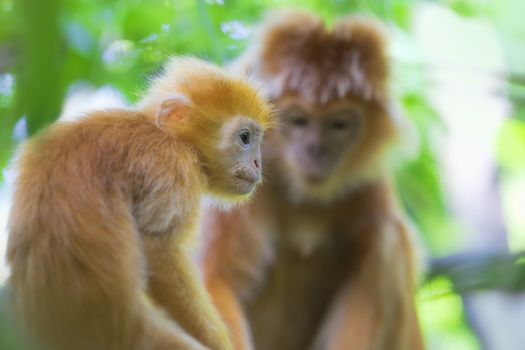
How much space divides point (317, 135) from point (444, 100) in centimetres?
130

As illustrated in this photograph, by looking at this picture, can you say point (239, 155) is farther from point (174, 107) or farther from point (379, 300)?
point (379, 300)

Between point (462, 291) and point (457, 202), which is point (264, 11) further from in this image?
point (462, 291)

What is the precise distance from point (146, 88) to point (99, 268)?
0.77m

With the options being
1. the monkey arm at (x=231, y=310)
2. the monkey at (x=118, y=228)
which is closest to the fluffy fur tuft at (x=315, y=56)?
the monkey arm at (x=231, y=310)

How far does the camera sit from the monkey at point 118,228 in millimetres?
1586

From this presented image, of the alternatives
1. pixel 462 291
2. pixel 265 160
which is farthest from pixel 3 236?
pixel 265 160

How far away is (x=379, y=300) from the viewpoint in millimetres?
3354

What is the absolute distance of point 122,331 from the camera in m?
1.61

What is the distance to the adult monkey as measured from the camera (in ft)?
10.9

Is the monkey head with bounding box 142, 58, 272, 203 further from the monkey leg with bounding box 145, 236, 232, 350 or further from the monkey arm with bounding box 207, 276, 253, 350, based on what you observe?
the monkey arm with bounding box 207, 276, 253, 350

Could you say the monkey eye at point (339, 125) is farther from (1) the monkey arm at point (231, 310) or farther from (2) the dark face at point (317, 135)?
(1) the monkey arm at point (231, 310)

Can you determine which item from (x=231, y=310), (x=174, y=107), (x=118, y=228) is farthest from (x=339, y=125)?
(x=118, y=228)

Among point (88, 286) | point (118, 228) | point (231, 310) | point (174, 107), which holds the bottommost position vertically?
point (88, 286)

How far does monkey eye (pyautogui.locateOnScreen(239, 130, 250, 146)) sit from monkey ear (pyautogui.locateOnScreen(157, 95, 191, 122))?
18cm
